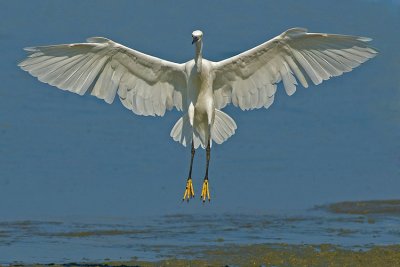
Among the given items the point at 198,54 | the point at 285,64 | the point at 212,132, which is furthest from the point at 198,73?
the point at 285,64

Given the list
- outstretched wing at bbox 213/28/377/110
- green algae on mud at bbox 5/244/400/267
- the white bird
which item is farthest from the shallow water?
outstretched wing at bbox 213/28/377/110

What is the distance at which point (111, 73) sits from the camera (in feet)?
65.2

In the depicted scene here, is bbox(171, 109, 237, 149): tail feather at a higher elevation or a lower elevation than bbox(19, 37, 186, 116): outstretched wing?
lower

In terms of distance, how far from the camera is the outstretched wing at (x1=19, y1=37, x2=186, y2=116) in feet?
63.2

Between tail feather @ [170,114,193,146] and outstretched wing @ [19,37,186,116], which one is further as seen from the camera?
tail feather @ [170,114,193,146]

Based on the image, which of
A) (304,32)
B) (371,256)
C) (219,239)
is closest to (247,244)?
(219,239)

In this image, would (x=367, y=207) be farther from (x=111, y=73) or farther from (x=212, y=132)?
(x=111, y=73)

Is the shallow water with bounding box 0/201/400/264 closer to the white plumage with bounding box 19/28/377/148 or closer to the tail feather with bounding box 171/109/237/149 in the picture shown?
the tail feather with bounding box 171/109/237/149

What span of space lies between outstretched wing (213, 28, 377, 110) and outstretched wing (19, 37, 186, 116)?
69 centimetres

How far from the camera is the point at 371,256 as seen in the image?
19234 mm

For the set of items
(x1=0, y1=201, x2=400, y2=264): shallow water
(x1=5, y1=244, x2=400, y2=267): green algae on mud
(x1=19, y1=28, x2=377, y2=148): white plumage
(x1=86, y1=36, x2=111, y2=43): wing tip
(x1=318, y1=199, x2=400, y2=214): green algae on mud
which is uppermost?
(x1=86, y1=36, x2=111, y2=43): wing tip

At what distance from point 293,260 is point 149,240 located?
263cm

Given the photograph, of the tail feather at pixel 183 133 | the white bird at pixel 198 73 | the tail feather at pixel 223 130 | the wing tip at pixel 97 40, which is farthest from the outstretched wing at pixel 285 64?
the wing tip at pixel 97 40

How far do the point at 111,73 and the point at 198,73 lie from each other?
123cm
